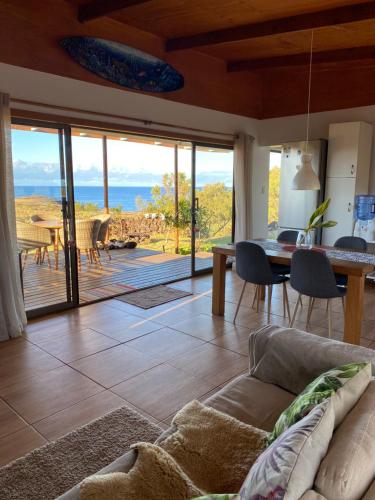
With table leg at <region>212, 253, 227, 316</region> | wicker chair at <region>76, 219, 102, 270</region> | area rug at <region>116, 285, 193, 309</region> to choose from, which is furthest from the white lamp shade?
wicker chair at <region>76, 219, 102, 270</region>

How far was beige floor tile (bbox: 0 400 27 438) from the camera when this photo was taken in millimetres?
2287

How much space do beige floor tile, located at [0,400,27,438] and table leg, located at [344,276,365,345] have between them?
2.58 metres

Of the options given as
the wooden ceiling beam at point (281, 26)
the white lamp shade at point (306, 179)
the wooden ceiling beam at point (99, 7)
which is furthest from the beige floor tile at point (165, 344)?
the wooden ceiling beam at point (281, 26)

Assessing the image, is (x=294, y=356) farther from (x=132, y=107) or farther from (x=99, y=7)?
(x=132, y=107)

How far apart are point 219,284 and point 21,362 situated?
207 cm

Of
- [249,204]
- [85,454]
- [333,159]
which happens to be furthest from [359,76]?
[85,454]

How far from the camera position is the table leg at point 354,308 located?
321 centimetres

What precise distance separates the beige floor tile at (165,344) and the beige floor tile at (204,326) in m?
0.11

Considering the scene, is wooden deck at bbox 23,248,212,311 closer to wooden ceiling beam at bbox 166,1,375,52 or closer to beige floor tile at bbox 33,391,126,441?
beige floor tile at bbox 33,391,126,441

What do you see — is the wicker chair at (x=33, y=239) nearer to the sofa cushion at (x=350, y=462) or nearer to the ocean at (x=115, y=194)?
the sofa cushion at (x=350, y=462)

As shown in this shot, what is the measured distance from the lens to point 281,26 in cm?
387

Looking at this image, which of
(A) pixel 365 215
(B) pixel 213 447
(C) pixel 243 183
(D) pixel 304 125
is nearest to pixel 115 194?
(C) pixel 243 183

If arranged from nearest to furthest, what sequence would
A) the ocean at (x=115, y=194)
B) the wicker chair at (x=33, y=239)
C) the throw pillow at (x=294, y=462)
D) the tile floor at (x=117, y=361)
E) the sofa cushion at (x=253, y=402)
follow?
the throw pillow at (x=294, y=462) → the sofa cushion at (x=253, y=402) → the tile floor at (x=117, y=361) → the wicker chair at (x=33, y=239) → the ocean at (x=115, y=194)

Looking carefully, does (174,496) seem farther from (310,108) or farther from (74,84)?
(310,108)
